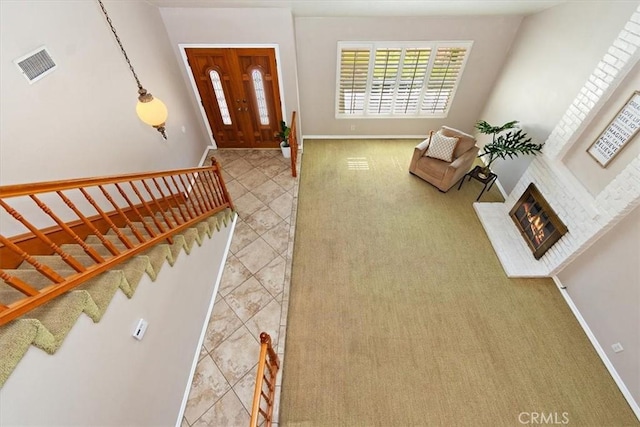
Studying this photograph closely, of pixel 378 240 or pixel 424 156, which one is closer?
pixel 378 240

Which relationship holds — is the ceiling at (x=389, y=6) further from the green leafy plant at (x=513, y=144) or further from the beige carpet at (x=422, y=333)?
the beige carpet at (x=422, y=333)

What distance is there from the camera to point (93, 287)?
5.72 ft

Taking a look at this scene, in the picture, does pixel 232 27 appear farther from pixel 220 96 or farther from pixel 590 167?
pixel 590 167

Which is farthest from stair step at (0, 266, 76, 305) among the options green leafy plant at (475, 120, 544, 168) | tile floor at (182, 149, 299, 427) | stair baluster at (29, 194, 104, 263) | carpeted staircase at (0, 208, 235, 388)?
green leafy plant at (475, 120, 544, 168)

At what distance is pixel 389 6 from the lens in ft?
12.2

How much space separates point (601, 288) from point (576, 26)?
2.98 metres

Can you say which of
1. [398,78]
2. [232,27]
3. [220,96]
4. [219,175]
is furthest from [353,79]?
[219,175]

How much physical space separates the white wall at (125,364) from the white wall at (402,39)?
3.45 meters

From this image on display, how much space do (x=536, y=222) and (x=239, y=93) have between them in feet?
16.2

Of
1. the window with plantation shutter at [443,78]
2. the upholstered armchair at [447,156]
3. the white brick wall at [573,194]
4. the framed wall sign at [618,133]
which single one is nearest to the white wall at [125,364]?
the upholstered armchair at [447,156]

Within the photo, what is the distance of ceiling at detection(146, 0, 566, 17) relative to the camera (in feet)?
11.7

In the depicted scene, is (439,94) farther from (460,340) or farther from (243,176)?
(460,340)

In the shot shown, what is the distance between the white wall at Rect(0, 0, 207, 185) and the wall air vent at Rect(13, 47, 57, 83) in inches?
1.5

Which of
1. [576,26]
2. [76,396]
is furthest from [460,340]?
[576,26]
